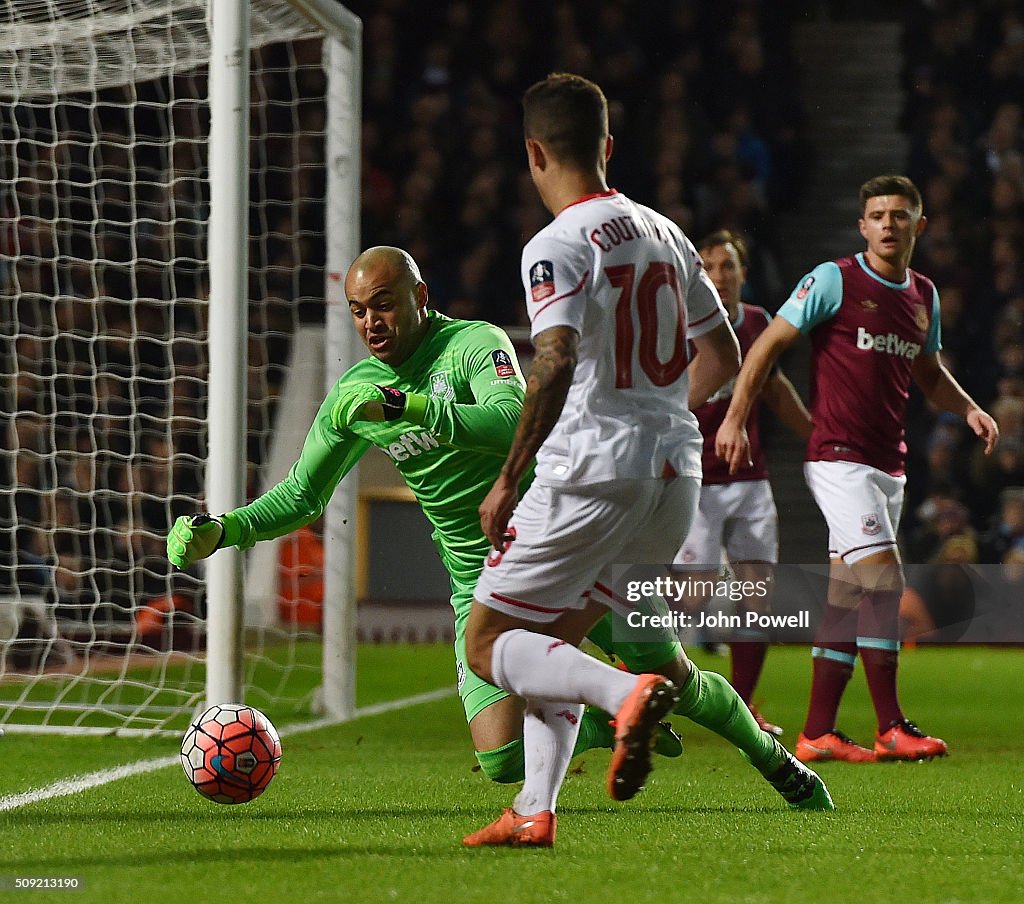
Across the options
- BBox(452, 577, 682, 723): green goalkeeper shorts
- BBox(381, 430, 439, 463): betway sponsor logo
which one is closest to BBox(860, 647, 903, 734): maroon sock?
BBox(452, 577, 682, 723): green goalkeeper shorts

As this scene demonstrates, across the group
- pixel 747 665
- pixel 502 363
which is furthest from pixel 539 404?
pixel 747 665

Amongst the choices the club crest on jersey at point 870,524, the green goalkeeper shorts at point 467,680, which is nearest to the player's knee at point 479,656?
the green goalkeeper shorts at point 467,680

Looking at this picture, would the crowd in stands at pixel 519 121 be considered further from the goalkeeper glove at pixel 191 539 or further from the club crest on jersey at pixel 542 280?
the club crest on jersey at pixel 542 280

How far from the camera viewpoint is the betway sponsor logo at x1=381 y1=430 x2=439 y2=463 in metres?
4.47

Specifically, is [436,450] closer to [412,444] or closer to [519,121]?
[412,444]

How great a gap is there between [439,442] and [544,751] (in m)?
0.94

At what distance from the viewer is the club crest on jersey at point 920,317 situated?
6051 mm

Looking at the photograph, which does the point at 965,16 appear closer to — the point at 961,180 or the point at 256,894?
the point at 961,180

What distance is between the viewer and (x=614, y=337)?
3.52 m

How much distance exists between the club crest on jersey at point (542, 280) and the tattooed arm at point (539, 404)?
0.09 metres

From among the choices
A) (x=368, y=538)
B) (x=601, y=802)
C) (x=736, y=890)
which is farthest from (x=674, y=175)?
(x=736, y=890)

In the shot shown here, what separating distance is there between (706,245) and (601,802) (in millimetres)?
2981

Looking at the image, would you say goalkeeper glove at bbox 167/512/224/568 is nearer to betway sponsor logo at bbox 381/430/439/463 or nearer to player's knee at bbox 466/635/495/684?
betway sponsor logo at bbox 381/430/439/463

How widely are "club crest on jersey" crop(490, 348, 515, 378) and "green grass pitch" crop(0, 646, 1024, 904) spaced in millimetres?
1217
